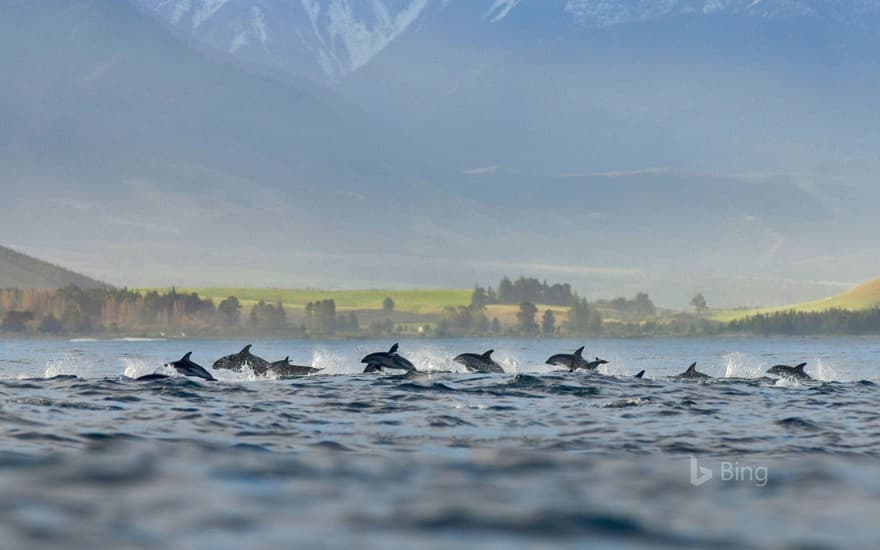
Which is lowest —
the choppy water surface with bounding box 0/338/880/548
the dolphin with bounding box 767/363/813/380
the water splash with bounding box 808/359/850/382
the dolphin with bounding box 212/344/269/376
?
the choppy water surface with bounding box 0/338/880/548

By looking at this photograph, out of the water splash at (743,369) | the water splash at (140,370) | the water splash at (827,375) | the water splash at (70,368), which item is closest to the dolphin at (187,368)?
the water splash at (140,370)

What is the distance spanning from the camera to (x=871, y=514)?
12844 millimetres

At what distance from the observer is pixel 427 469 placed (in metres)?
16.9

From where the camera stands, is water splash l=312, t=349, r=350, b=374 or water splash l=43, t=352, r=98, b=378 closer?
water splash l=312, t=349, r=350, b=374

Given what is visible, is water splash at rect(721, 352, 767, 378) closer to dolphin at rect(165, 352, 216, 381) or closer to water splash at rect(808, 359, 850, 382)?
water splash at rect(808, 359, 850, 382)


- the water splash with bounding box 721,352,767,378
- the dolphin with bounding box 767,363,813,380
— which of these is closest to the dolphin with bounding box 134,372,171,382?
the dolphin with bounding box 767,363,813,380

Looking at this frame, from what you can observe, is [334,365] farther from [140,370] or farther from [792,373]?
[792,373]

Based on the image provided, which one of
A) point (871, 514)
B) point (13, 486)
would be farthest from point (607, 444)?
point (13, 486)

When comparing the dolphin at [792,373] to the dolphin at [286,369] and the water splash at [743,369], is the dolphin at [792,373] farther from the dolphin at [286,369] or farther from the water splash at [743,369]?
the dolphin at [286,369]


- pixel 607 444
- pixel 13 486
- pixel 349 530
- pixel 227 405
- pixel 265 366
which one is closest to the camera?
pixel 349 530

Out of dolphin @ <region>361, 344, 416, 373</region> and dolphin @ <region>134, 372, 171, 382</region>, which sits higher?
dolphin @ <region>361, 344, 416, 373</region>

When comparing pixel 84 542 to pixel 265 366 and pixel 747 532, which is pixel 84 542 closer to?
pixel 747 532

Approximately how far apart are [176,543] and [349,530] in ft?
5.37

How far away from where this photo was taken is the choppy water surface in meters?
11.5
